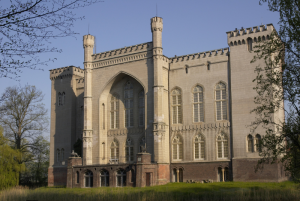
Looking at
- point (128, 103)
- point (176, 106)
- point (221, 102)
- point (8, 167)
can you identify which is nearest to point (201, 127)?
point (221, 102)

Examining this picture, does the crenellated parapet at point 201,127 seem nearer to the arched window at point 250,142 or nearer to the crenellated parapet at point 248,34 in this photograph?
the arched window at point 250,142

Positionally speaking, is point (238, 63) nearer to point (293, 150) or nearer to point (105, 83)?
point (105, 83)

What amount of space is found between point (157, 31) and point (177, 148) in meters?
12.6

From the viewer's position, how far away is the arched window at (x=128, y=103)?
4259cm

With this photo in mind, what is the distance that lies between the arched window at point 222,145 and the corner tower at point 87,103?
47.9ft

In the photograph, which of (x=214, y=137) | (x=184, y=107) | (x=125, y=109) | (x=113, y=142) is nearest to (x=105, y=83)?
(x=125, y=109)

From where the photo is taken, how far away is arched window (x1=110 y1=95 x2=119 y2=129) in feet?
143

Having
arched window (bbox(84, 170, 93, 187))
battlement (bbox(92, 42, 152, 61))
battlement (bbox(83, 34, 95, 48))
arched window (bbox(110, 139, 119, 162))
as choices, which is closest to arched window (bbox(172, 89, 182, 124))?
battlement (bbox(92, 42, 152, 61))

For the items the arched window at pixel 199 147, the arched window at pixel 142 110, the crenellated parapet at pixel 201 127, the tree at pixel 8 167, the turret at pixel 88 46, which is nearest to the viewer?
the crenellated parapet at pixel 201 127

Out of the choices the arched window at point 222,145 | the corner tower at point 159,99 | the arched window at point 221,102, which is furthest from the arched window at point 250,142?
the corner tower at point 159,99

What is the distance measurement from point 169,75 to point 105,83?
25.0 feet

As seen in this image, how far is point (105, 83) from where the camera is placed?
4319cm

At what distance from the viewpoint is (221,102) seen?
37.8 meters

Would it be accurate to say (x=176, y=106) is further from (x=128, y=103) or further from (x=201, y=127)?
(x=128, y=103)
